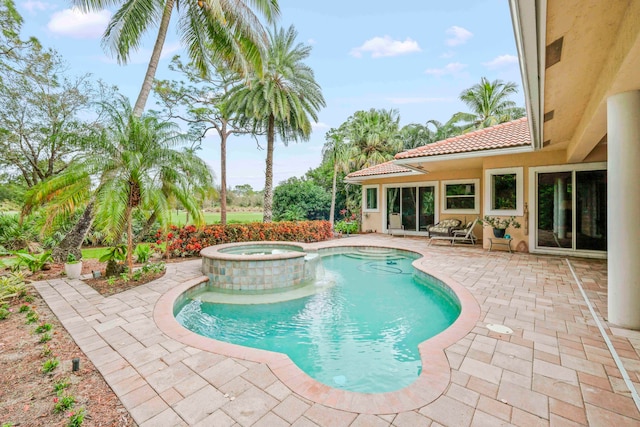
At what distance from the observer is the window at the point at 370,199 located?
54.8ft

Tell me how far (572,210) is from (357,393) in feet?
33.4

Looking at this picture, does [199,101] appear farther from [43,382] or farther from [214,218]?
[43,382]

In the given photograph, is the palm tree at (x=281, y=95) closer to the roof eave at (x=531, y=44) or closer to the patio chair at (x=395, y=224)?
the patio chair at (x=395, y=224)

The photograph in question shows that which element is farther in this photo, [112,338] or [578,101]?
[578,101]

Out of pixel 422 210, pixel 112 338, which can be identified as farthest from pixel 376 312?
pixel 422 210

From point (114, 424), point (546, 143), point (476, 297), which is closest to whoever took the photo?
point (114, 424)

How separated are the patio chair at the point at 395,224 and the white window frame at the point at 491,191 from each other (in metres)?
5.46

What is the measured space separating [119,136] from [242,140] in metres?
13.2

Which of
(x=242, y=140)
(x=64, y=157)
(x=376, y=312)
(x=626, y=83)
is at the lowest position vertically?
(x=376, y=312)

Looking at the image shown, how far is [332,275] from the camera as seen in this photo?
8.51 meters

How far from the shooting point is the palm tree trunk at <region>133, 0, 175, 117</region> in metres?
8.92

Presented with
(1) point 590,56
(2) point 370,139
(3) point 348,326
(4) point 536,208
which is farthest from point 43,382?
(2) point 370,139

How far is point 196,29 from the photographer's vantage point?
10633 mm

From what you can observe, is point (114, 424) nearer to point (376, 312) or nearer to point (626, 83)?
point (376, 312)
